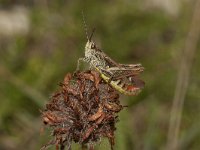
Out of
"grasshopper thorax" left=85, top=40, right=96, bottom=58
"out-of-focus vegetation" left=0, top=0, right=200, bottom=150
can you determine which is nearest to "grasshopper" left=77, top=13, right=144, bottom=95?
"grasshopper thorax" left=85, top=40, right=96, bottom=58

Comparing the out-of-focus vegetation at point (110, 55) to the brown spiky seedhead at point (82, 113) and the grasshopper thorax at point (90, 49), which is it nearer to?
the grasshopper thorax at point (90, 49)

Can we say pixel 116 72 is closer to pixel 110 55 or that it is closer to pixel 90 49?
pixel 90 49

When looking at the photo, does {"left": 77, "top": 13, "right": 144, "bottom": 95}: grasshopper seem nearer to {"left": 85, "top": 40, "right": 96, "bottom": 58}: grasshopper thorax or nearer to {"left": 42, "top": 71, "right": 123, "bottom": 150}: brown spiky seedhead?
{"left": 85, "top": 40, "right": 96, "bottom": 58}: grasshopper thorax

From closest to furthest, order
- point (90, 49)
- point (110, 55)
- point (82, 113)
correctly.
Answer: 1. point (82, 113)
2. point (90, 49)
3. point (110, 55)

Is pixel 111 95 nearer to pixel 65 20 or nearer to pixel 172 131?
pixel 172 131

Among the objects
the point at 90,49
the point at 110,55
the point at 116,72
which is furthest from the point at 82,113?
the point at 110,55

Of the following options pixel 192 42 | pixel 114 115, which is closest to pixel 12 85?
pixel 192 42
